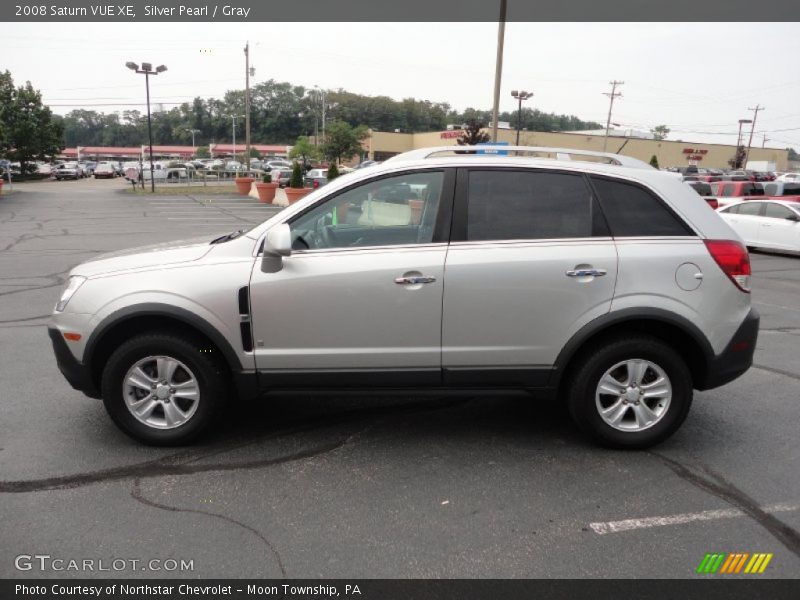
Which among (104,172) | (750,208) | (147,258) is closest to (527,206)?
(147,258)

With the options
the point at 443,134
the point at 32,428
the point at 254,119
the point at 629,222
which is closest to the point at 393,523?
the point at 629,222

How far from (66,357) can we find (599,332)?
11.2 ft

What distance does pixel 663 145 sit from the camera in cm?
8738

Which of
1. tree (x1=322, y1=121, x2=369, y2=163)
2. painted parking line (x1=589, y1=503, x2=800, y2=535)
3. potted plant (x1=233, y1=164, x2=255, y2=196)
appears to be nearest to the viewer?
painted parking line (x1=589, y1=503, x2=800, y2=535)

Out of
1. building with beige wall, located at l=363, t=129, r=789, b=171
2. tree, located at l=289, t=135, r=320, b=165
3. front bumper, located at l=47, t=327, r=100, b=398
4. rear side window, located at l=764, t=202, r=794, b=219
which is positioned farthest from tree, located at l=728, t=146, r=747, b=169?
front bumper, located at l=47, t=327, r=100, b=398

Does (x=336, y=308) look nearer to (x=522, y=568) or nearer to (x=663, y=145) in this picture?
(x=522, y=568)

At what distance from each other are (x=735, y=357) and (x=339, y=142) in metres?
63.9

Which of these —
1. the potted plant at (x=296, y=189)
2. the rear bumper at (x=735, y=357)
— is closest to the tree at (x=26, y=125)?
the potted plant at (x=296, y=189)

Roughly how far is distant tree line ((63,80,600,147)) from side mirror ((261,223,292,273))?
127 m

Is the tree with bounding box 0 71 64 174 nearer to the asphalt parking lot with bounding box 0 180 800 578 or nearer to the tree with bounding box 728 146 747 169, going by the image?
the asphalt parking lot with bounding box 0 180 800 578

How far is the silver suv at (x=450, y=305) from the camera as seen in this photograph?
12.6ft

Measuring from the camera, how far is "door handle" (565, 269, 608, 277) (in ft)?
12.6

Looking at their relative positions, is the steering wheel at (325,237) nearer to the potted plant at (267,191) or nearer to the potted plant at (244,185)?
the potted plant at (267,191)

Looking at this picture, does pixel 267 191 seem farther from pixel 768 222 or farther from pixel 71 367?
pixel 71 367
